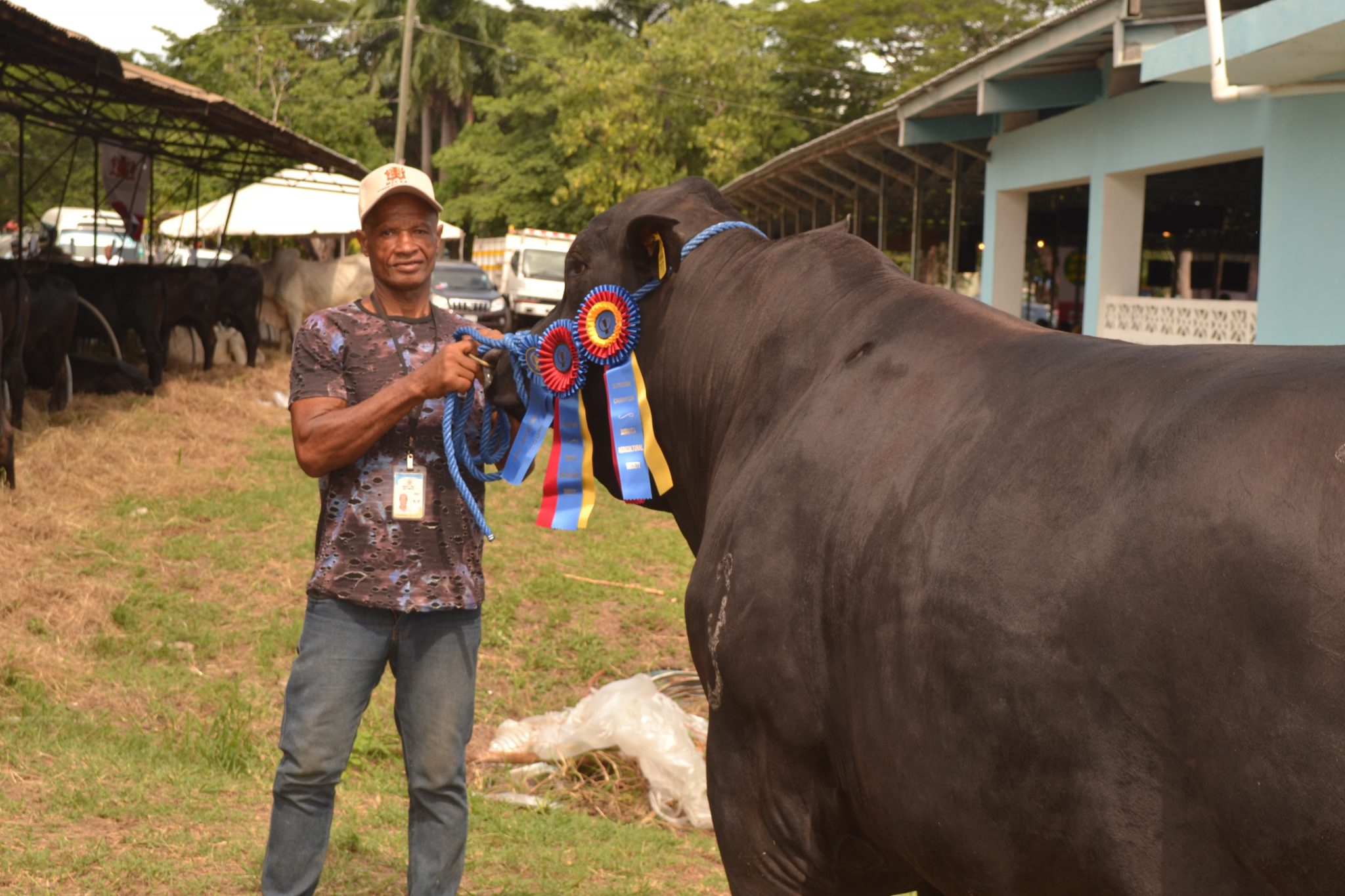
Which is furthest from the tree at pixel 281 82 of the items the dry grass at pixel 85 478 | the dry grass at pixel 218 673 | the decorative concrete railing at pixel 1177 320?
the decorative concrete railing at pixel 1177 320

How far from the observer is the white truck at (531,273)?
28234 mm

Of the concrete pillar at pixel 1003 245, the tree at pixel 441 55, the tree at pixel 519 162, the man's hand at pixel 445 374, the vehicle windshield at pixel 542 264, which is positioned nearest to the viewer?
the man's hand at pixel 445 374

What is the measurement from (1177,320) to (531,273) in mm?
20277

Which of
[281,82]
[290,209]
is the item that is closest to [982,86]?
[290,209]

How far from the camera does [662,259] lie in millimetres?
3105

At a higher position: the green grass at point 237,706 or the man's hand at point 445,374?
the man's hand at point 445,374

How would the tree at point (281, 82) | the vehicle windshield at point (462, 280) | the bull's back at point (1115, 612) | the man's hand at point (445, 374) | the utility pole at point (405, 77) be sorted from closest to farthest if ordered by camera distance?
the bull's back at point (1115, 612)
the man's hand at point (445, 374)
the utility pole at point (405, 77)
the vehicle windshield at point (462, 280)
the tree at point (281, 82)

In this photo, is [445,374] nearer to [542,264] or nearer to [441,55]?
[542,264]

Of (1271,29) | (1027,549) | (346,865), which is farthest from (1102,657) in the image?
(1271,29)

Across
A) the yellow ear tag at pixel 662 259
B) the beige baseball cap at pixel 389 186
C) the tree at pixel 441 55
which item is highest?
the tree at pixel 441 55

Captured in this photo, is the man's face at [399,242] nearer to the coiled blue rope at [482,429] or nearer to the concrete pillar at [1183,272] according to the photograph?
→ the coiled blue rope at [482,429]

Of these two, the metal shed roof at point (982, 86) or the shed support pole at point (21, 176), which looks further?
the shed support pole at point (21, 176)

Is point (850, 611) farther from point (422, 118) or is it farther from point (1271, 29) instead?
point (422, 118)

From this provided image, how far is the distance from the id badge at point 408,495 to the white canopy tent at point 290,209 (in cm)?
1779
